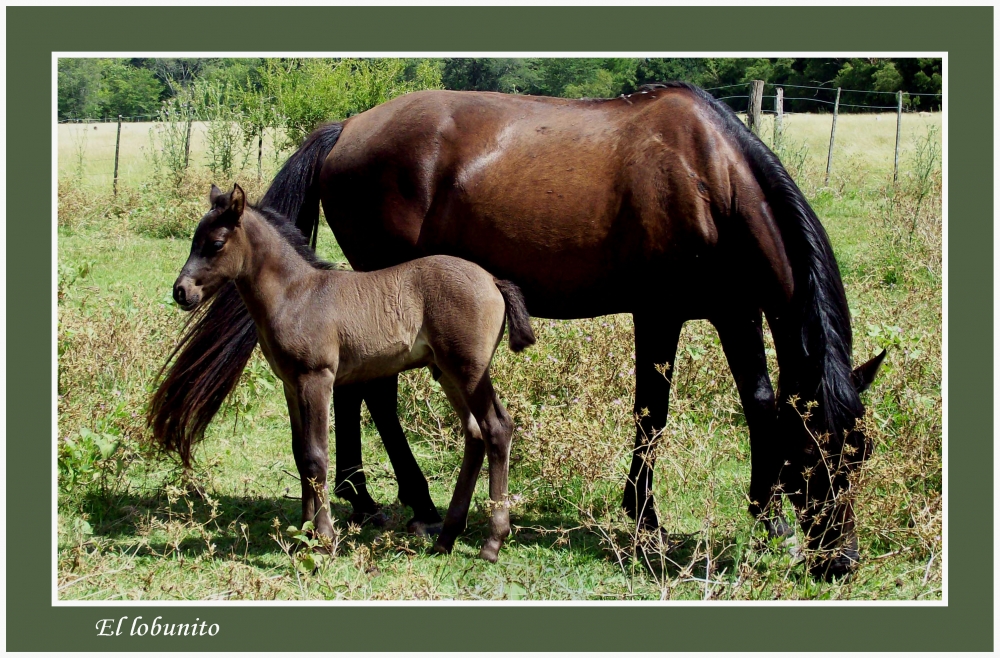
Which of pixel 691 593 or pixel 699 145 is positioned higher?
pixel 699 145

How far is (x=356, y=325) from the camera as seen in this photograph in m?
4.49

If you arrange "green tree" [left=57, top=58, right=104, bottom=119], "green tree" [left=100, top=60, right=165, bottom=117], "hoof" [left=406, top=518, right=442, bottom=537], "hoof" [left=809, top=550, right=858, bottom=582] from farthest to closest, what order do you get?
"green tree" [left=100, top=60, right=165, bottom=117] < "green tree" [left=57, top=58, right=104, bottom=119] < "hoof" [left=406, top=518, right=442, bottom=537] < "hoof" [left=809, top=550, right=858, bottom=582]

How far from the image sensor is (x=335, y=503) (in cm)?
547

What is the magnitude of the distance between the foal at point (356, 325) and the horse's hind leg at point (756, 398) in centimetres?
119

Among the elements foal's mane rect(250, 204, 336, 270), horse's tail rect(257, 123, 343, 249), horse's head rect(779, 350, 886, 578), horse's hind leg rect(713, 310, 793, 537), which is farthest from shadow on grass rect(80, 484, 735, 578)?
horse's tail rect(257, 123, 343, 249)

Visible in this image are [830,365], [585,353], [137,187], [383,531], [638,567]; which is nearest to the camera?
[830,365]

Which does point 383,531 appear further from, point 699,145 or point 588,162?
point 699,145

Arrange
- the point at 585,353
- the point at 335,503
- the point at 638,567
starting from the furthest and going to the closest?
the point at 585,353 < the point at 335,503 < the point at 638,567

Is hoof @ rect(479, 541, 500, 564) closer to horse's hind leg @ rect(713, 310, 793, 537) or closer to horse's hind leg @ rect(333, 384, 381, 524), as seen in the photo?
horse's hind leg @ rect(333, 384, 381, 524)

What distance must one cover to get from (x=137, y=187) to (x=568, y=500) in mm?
12595

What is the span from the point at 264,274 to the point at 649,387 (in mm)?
2234

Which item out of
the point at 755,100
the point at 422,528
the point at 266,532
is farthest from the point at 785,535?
the point at 755,100

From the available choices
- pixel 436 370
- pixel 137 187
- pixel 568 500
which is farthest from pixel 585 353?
pixel 137 187

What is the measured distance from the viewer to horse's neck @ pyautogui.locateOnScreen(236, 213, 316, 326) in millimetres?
4426
